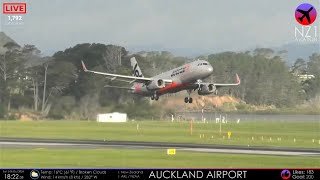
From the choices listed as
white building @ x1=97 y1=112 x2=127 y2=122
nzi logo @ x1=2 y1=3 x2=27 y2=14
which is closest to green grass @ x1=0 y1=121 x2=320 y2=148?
white building @ x1=97 y1=112 x2=127 y2=122

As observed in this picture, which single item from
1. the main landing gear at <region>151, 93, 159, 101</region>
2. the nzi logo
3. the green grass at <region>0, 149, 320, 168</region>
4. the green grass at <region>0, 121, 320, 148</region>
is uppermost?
the nzi logo

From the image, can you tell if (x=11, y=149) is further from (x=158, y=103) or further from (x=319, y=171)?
(x=319, y=171)

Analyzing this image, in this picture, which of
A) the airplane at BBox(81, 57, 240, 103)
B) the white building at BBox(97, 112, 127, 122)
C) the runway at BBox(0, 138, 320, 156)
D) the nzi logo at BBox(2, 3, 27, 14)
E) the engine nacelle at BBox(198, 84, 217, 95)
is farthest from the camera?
the airplane at BBox(81, 57, 240, 103)

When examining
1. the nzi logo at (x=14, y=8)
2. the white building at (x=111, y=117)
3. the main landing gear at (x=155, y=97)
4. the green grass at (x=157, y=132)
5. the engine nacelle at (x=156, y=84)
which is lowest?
the green grass at (x=157, y=132)

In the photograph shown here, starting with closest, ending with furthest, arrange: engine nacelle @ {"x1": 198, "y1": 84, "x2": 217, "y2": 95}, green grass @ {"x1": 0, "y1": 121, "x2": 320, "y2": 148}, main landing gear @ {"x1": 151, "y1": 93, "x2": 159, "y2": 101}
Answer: engine nacelle @ {"x1": 198, "y1": 84, "x2": 217, "y2": 95}
green grass @ {"x1": 0, "y1": 121, "x2": 320, "y2": 148}
main landing gear @ {"x1": 151, "y1": 93, "x2": 159, "y2": 101}

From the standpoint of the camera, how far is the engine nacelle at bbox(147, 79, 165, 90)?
204ft

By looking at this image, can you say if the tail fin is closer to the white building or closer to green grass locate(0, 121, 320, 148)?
the white building

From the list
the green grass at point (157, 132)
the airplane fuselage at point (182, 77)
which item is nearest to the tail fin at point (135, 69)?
the airplane fuselage at point (182, 77)

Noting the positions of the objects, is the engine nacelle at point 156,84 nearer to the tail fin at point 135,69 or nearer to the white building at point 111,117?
the tail fin at point 135,69

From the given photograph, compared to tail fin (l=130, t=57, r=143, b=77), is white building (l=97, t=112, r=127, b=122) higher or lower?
lower

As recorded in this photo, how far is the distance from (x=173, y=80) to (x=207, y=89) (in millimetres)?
5855

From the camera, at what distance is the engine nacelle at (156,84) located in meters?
62.2

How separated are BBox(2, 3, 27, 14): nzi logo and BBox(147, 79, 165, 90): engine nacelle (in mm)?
36241

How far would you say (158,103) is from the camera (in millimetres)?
63469
